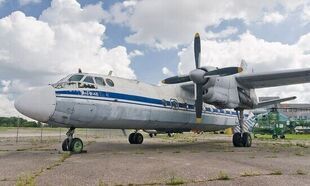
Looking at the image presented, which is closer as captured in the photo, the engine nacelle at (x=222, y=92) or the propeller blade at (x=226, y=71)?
the propeller blade at (x=226, y=71)

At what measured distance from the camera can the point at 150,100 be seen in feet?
55.1

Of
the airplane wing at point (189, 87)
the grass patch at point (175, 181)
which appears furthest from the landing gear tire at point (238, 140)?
the grass patch at point (175, 181)

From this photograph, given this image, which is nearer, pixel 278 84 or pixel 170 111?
pixel 170 111

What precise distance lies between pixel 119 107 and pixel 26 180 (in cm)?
831

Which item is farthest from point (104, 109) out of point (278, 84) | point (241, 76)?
point (278, 84)

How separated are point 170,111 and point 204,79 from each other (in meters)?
2.72

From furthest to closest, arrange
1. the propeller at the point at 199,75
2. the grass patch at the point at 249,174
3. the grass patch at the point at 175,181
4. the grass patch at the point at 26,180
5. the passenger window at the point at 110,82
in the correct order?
the propeller at the point at 199,75 → the passenger window at the point at 110,82 → the grass patch at the point at 249,174 → the grass patch at the point at 175,181 → the grass patch at the point at 26,180

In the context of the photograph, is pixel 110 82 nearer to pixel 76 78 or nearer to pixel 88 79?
pixel 88 79

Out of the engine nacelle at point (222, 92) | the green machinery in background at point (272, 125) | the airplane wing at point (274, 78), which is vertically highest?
the airplane wing at point (274, 78)

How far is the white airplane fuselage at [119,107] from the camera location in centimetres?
1230

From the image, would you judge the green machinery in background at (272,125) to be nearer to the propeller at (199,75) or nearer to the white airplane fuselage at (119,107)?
the white airplane fuselage at (119,107)

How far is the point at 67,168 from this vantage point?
333 inches

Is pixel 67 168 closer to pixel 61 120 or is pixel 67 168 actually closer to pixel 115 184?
pixel 115 184

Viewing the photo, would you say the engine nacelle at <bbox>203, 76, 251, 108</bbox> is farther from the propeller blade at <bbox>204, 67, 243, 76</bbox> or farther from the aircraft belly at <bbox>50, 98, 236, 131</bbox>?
the aircraft belly at <bbox>50, 98, 236, 131</bbox>
